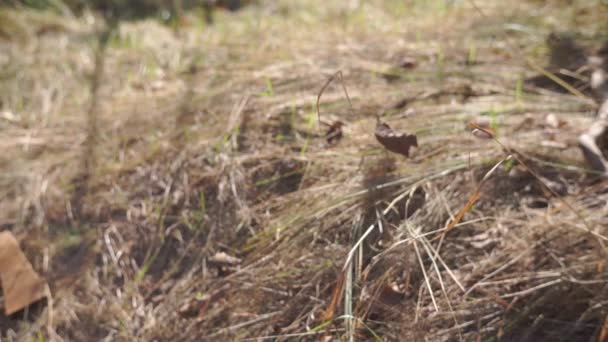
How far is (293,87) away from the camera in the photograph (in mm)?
2131

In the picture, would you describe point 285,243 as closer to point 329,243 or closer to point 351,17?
point 329,243

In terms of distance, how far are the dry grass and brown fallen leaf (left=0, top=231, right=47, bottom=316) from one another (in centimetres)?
4

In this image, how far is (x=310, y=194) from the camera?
1675mm

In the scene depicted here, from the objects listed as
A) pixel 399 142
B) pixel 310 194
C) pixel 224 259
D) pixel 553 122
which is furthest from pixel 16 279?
pixel 553 122

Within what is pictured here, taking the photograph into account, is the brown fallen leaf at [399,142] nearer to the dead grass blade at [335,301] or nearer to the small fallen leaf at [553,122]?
the dead grass blade at [335,301]

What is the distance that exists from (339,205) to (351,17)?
1.66 metres

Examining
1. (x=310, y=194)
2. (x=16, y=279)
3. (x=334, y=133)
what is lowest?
(x=16, y=279)

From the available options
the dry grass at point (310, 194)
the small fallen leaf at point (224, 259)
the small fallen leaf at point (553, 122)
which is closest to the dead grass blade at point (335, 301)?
the dry grass at point (310, 194)

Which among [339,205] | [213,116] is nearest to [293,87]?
[213,116]

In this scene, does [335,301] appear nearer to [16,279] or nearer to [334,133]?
[334,133]

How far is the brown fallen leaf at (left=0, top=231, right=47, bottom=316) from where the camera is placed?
1732 millimetres

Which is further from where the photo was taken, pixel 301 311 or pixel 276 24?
pixel 276 24

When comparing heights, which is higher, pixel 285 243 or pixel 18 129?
pixel 18 129

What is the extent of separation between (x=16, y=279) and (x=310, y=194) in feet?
3.19
